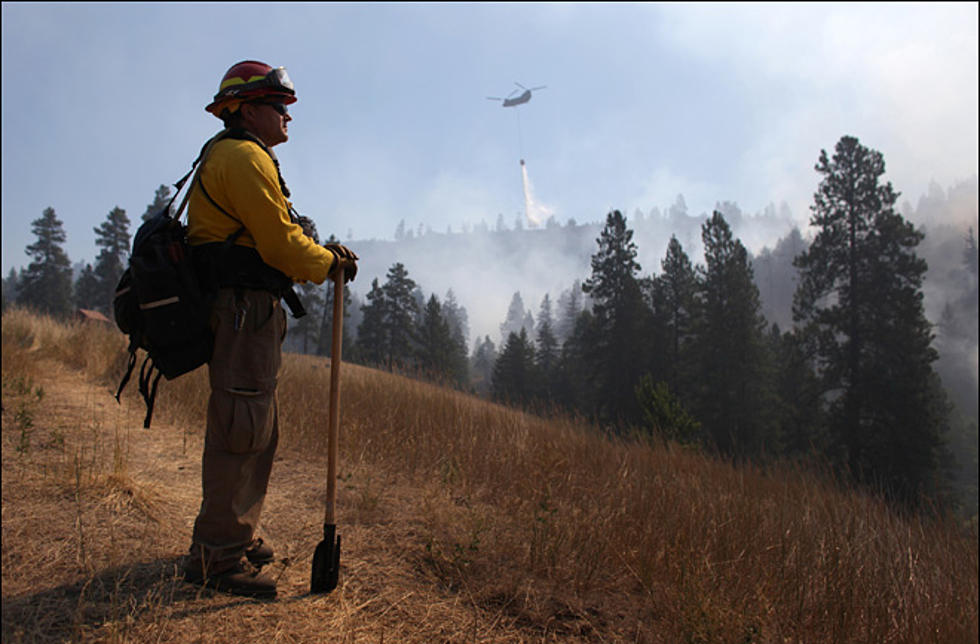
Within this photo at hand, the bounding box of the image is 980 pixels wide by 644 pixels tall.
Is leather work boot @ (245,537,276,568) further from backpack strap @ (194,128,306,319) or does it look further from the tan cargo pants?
backpack strap @ (194,128,306,319)

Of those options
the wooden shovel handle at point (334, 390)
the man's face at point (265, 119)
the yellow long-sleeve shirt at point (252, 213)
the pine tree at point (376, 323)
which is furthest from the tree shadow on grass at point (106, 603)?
the pine tree at point (376, 323)

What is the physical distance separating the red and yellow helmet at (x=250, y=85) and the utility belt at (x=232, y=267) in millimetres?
742

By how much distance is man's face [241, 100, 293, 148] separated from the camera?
8.44ft

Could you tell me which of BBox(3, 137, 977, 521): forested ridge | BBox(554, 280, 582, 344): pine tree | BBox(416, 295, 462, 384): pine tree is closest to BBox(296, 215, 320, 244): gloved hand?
BBox(3, 137, 977, 521): forested ridge

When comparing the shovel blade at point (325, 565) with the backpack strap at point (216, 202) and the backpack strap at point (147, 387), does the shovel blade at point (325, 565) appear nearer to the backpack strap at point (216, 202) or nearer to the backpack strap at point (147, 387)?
the backpack strap at point (147, 387)

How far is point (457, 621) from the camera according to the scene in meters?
2.54

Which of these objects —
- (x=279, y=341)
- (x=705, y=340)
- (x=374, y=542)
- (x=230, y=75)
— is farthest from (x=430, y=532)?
(x=705, y=340)

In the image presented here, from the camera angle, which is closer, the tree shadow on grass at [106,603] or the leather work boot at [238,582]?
the tree shadow on grass at [106,603]

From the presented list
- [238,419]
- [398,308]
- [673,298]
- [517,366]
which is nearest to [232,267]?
[238,419]

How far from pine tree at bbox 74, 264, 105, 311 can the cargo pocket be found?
184ft

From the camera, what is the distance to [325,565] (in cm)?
254

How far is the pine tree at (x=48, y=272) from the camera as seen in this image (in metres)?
47.1

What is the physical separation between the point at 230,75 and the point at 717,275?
35.8 metres

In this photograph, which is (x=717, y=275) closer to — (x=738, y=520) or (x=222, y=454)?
(x=738, y=520)
